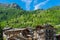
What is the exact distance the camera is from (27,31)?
220ft

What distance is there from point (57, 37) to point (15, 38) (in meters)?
23.7

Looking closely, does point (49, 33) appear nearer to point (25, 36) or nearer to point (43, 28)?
point (43, 28)

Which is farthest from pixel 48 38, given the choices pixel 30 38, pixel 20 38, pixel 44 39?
pixel 20 38

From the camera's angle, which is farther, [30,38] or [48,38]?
[48,38]

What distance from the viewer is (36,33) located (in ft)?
261

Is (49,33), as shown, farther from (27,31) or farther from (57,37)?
(27,31)

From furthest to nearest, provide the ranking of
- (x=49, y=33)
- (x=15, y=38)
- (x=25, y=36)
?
(x=49, y=33)
(x=25, y=36)
(x=15, y=38)

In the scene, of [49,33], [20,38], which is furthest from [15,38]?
[49,33]

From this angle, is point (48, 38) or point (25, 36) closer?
point (25, 36)

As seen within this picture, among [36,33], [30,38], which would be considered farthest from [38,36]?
[30,38]

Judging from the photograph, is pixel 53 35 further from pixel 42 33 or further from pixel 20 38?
pixel 20 38

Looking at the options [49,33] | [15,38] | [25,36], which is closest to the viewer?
[15,38]

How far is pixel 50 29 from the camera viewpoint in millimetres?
76688

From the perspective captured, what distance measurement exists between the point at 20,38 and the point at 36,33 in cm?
2152
